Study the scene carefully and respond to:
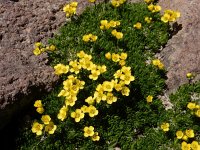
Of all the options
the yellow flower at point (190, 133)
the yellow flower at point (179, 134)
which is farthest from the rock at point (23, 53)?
the yellow flower at point (190, 133)

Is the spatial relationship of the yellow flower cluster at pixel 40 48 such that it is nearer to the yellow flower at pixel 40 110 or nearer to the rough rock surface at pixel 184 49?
the yellow flower at pixel 40 110

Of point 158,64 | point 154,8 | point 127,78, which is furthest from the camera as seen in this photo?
point 154,8

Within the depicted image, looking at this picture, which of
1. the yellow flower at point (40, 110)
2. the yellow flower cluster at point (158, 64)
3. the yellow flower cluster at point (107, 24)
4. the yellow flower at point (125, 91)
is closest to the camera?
the yellow flower at point (40, 110)

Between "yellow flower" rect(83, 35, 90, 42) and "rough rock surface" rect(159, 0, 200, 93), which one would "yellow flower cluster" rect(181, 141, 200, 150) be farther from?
"yellow flower" rect(83, 35, 90, 42)

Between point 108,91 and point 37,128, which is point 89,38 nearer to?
point 108,91

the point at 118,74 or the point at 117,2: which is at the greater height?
the point at 117,2

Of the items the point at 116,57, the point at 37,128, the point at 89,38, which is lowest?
the point at 37,128

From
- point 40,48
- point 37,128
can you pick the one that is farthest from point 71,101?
point 40,48

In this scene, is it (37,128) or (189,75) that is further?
(189,75)
